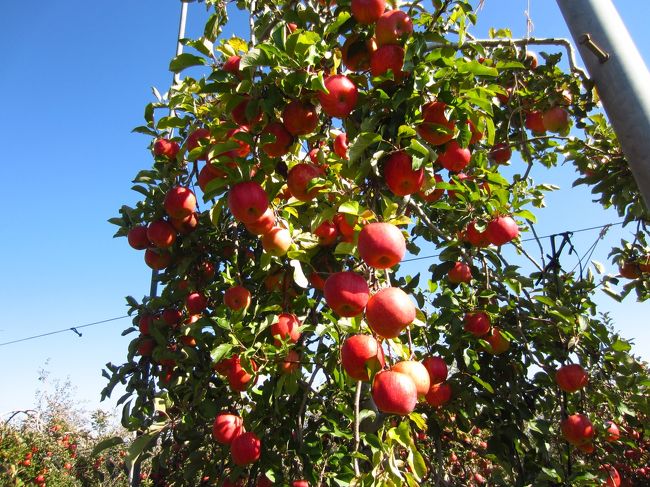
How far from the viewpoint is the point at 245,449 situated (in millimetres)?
2197

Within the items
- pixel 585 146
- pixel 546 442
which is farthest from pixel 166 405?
pixel 585 146

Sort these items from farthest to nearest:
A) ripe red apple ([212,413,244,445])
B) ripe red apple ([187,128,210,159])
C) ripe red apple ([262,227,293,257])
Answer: ripe red apple ([212,413,244,445]) < ripe red apple ([187,128,210,159]) < ripe red apple ([262,227,293,257])

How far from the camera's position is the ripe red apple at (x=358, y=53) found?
5.94ft

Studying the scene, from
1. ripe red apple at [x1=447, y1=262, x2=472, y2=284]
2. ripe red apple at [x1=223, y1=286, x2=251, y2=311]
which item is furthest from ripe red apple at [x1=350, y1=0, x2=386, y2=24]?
ripe red apple at [x1=447, y1=262, x2=472, y2=284]

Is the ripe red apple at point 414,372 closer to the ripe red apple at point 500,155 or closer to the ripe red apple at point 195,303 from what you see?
the ripe red apple at point 195,303

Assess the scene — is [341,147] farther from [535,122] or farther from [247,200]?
[535,122]

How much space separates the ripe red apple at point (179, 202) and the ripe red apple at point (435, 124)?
1526 millimetres

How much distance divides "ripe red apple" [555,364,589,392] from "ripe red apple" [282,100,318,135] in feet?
6.55

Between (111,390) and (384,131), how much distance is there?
260cm

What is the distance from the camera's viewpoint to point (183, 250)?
9.78 ft

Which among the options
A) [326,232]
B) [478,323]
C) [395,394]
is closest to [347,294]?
[395,394]

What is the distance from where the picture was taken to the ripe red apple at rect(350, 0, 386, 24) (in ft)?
5.63

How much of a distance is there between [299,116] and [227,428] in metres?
1.65

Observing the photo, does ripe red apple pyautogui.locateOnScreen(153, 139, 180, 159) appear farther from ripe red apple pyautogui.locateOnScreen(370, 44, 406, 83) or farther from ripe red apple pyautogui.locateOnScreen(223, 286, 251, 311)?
ripe red apple pyautogui.locateOnScreen(370, 44, 406, 83)
